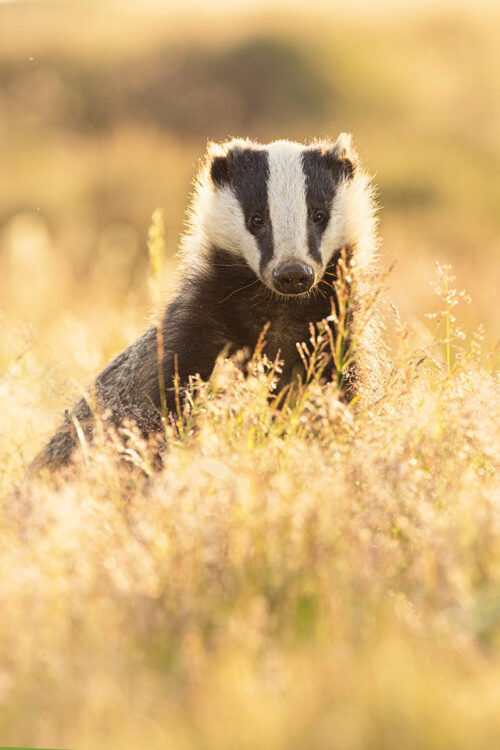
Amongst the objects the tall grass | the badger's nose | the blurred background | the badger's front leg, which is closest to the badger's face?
the badger's nose

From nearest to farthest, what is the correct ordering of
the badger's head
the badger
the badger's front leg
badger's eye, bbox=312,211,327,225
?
the badger's front leg, the badger, the badger's head, badger's eye, bbox=312,211,327,225

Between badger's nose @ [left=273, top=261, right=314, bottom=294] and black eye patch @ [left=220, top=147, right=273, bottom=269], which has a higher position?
black eye patch @ [left=220, top=147, right=273, bottom=269]

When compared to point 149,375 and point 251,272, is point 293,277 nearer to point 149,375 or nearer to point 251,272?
point 251,272

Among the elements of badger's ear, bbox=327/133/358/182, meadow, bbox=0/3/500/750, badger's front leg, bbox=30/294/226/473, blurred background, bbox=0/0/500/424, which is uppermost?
badger's ear, bbox=327/133/358/182

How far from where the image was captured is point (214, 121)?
14031 millimetres

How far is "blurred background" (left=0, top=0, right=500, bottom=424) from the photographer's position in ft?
26.0

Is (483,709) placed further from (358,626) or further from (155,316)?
(155,316)

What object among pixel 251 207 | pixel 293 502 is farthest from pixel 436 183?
pixel 293 502

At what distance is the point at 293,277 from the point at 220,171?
778 mm

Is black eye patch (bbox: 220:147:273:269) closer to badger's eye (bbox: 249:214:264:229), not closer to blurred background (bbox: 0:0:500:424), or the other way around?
badger's eye (bbox: 249:214:264:229)

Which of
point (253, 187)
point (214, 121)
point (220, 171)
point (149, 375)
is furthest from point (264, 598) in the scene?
point (214, 121)

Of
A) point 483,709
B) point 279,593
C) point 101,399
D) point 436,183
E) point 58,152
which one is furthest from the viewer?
point 58,152

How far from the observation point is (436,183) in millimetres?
11844

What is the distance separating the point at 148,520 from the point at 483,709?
843 millimetres
